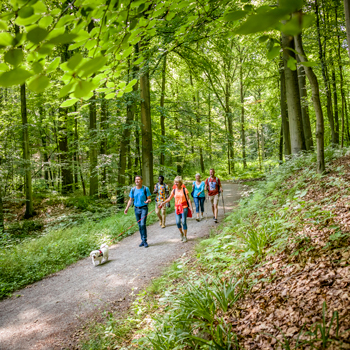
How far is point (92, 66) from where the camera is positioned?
106 cm

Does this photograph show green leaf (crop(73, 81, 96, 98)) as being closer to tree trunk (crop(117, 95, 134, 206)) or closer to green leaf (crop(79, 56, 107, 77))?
green leaf (crop(79, 56, 107, 77))

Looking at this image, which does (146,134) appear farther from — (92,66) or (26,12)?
(92,66)

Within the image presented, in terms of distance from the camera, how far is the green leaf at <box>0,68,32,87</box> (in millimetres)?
982

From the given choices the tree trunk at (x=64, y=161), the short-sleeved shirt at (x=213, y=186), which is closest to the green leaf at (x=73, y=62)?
the short-sleeved shirt at (x=213, y=186)

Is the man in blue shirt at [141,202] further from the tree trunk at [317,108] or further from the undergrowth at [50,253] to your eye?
the tree trunk at [317,108]

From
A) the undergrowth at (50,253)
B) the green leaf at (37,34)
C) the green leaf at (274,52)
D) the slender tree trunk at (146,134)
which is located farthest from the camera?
the slender tree trunk at (146,134)

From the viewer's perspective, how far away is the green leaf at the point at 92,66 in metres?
1.04

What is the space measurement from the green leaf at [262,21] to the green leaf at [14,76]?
3.03 ft

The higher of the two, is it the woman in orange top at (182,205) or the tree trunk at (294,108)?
the tree trunk at (294,108)

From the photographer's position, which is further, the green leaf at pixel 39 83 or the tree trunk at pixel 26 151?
the tree trunk at pixel 26 151

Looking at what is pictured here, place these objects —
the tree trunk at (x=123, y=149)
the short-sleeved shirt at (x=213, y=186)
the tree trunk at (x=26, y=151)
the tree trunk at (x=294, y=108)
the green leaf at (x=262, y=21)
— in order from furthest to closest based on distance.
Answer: the tree trunk at (x=123, y=149) < the tree trunk at (x=26, y=151) < the short-sleeved shirt at (x=213, y=186) < the tree trunk at (x=294, y=108) < the green leaf at (x=262, y=21)

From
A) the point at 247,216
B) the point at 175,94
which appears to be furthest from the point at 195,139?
the point at 247,216

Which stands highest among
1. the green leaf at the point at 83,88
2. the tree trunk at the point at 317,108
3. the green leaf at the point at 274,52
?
the tree trunk at the point at 317,108

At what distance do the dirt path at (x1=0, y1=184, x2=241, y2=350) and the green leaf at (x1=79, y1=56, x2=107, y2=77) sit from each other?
14.5ft
